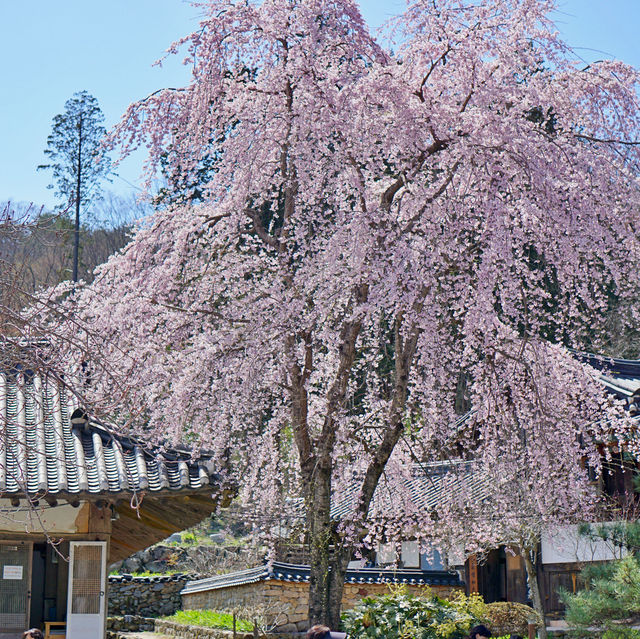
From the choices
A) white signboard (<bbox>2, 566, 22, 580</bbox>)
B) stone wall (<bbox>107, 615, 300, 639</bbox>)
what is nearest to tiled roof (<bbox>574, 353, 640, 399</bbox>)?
stone wall (<bbox>107, 615, 300, 639</bbox>)

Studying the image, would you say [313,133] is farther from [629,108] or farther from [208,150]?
[629,108]

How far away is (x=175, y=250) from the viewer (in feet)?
32.7

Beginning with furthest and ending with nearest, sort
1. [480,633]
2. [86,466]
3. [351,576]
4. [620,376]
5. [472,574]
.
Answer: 1. [472,574]
2. [351,576]
3. [620,376]
4. [86,466]
5. [480,633]

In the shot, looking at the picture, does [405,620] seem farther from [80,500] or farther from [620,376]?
[620,376]

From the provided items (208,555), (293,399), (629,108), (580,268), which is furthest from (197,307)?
(208,555)

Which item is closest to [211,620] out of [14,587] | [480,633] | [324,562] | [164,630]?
[164,630]

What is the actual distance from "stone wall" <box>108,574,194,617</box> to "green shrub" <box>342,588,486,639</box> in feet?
37.4

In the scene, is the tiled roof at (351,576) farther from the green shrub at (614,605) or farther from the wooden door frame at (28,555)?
the green shrub at (614,605)

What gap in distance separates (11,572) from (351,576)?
8.78 metres

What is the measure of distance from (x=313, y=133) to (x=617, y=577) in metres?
5.82

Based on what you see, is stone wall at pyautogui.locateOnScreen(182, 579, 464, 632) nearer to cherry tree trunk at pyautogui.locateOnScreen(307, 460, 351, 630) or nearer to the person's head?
cherry tree trunk at pyautogui.locateOnScreen(307, 460, 351, 630)

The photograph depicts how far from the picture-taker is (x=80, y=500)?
8633 millimetres

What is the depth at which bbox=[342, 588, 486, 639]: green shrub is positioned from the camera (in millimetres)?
11844

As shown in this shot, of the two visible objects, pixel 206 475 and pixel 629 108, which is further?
pixel 629 108
